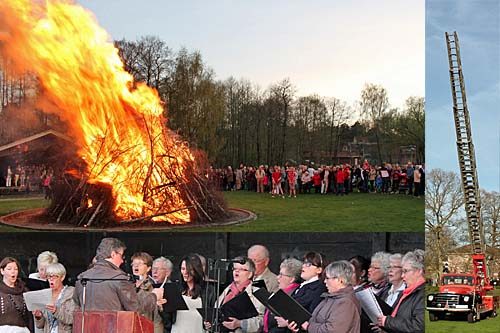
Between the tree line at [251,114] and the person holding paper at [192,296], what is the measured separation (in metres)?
1.50

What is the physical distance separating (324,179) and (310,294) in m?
2.30

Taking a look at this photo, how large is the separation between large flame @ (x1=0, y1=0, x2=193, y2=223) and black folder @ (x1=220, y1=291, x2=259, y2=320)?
5.53 ft

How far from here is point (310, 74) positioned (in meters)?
10.1

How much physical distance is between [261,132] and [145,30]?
178cm

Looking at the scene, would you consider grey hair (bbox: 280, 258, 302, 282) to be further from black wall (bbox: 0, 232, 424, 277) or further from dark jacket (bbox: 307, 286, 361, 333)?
black wall (bbox: 0, 232, 424, 277)

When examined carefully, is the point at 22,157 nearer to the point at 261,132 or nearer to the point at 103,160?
the point at 103,160

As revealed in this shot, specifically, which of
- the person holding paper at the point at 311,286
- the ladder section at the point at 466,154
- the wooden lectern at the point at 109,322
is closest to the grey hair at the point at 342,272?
the person holding paper at the point at 311,286

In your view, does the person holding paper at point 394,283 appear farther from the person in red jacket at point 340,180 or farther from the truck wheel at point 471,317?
the truck wheel at point 471,317

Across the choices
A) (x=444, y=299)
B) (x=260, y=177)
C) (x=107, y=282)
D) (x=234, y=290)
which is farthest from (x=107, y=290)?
(x=444, y=299)

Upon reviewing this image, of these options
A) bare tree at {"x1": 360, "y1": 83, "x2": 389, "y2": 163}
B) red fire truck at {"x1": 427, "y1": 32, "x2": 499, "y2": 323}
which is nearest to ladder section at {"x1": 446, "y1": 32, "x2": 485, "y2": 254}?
red fire truck at {"x1": 427, "y1": 32, "x2": 499, "y2": 323}

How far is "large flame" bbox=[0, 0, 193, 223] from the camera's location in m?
9.89

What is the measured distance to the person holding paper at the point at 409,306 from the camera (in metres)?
8.23

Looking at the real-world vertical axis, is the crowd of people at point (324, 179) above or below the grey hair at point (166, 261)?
above

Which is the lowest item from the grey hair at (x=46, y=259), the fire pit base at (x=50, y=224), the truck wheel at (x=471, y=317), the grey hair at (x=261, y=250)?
the truck wheel at (x=471, y=317)
